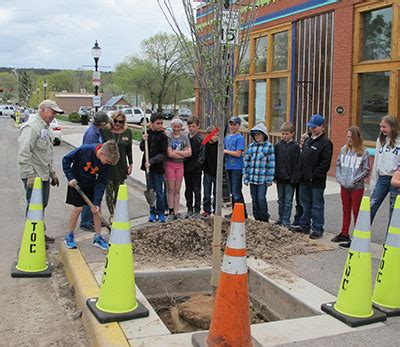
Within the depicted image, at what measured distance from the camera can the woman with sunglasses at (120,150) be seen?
767 centimetres

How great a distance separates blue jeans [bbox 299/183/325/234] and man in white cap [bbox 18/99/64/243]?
3.62 meters

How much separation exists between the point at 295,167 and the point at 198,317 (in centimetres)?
343

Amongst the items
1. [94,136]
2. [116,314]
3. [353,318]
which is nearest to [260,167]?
[94,136]

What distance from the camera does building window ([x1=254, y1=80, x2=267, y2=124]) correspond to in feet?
53.5

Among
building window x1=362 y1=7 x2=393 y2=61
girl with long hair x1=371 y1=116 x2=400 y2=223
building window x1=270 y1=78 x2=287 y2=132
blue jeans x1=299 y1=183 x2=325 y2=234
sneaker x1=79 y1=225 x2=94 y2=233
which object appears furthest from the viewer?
building window x1=270 y1=78 x2=287 y2=132

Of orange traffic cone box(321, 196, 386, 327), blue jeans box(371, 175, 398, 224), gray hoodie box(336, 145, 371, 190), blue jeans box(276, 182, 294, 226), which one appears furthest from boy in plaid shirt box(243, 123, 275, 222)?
orange traffic cone box(321, 196, 386, 327)

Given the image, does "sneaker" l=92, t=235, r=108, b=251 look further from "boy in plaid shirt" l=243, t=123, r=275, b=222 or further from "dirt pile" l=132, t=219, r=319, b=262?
"boy in plaid shirt" l=243, t=123, r=275, b=222

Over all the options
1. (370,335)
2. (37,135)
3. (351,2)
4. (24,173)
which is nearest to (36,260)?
(24,173)

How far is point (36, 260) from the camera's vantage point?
5852 millimetres

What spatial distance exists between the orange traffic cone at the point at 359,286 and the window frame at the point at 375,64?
7.35 meters

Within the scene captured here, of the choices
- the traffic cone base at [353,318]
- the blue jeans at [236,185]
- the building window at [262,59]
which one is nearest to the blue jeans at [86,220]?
the blue jeans at [236,185]

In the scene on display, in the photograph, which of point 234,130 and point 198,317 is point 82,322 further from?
point 234,130

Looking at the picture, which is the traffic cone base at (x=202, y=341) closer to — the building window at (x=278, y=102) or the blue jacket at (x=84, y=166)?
the blue jacket at (x=84, y=166)

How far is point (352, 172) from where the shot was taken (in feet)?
22.4
